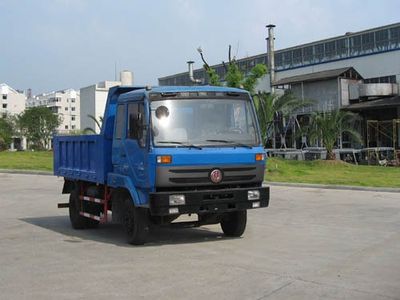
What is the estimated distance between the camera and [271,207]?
15344mm

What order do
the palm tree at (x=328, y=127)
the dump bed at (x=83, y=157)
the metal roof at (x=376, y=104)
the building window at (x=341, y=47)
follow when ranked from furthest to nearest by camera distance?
the building window at (x=341, y=47)
the metal roof at (x=376, y=104)
the palm tree at (x=328, y=127)
the dump bed at (x=83, y=157)

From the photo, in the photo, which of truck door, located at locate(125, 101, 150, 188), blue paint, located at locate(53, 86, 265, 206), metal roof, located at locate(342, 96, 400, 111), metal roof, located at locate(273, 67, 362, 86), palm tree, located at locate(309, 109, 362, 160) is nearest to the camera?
blue paint, located at locate(53, 86, 265, 206)

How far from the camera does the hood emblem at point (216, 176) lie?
9.09m

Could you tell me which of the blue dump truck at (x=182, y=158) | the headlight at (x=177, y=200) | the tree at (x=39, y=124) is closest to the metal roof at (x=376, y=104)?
the blue dump truck at (x=182, y=158)

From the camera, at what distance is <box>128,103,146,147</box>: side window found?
9125 millimetres

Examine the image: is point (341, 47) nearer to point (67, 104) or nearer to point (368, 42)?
point (368, 42)

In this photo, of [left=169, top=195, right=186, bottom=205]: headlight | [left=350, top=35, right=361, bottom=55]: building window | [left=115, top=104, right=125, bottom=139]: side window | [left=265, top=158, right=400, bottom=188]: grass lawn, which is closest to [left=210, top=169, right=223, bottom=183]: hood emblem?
[left=169, top=195, right=186, bottom=205]: headlight

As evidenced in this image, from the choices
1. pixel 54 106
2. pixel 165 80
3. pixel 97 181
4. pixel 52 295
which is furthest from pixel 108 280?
pixel 54 106

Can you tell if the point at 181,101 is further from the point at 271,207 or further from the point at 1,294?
the point at 271,207

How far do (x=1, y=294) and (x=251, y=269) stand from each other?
316 centimetres

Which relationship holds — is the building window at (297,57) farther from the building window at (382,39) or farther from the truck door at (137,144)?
the truck door at (137,144)

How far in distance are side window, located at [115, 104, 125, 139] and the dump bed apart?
0.41m

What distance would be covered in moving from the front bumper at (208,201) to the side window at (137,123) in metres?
0.98

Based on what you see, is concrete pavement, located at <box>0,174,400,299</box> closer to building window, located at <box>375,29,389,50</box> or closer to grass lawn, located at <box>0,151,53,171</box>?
grass lawn, located at <box>0,151,53,171</box>
